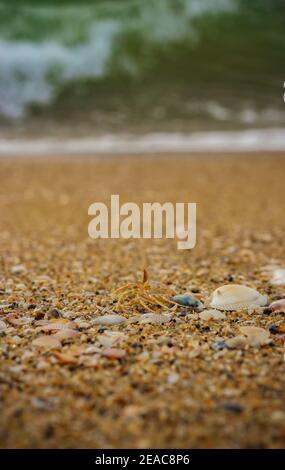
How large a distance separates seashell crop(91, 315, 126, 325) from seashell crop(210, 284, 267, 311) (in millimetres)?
455

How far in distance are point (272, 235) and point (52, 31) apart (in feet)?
42.0

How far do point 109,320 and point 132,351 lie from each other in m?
0.30

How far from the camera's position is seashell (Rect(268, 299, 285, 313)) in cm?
225

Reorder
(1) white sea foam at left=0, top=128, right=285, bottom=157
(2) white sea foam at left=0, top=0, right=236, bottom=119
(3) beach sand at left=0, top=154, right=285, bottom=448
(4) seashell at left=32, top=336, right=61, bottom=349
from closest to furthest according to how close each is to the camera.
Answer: (3) beach sand at left=0, top=154, right=285, bottom=448 < (4) seashell at left=32, top=336, right=61, bottom=349 < (1) white sea foam at left=0, top=128, right=285, bottom=157 < (2) white sea foam at left=0, top=0, right=236, bottom=119

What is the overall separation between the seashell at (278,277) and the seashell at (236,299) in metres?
0.37

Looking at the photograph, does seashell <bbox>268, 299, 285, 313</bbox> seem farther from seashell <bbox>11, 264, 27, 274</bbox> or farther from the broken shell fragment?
seashell <bbox>11, 264, 27, 274</bbox>

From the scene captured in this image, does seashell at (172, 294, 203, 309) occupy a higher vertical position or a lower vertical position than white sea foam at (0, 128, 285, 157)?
lower

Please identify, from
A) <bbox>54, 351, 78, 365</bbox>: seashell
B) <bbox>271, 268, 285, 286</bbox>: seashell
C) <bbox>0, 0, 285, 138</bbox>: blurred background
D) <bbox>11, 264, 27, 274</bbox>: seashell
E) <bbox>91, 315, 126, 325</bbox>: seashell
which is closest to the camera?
<bbox>54, 351, 78, 365</bbox>: seashell

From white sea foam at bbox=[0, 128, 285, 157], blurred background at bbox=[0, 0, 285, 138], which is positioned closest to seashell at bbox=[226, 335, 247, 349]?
white sea foam at bbox=[0, 128, 285, 157]

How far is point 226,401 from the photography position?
1486 mm

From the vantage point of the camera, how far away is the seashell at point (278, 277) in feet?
8.98

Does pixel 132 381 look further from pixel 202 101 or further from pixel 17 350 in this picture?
pixel 202 101

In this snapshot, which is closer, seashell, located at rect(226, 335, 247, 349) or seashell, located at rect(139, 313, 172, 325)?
seashell, located at rect(226, 335, 247, 349)

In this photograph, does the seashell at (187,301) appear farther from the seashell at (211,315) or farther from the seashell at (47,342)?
the seashell at (47,342)
